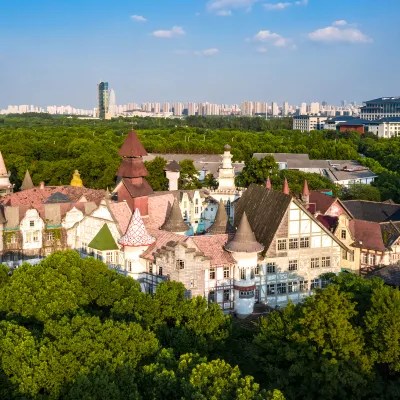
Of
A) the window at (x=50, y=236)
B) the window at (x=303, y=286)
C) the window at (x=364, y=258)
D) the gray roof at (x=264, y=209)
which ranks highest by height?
the gray roof at (x=264, y=209)

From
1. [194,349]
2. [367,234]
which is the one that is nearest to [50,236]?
[194,349]

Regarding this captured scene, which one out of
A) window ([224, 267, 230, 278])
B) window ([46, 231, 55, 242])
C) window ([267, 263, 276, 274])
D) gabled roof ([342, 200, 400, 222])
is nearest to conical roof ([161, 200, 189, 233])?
window ([224, 267, 230, 278])

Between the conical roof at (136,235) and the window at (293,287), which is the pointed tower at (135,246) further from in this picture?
the window at (293,287)

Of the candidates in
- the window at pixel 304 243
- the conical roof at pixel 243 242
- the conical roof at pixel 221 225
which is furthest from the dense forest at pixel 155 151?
the conical roof at pixel 243 242

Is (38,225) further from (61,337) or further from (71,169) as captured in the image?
(71,169)

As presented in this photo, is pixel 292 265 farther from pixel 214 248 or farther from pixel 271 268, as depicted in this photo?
pixel 214 248

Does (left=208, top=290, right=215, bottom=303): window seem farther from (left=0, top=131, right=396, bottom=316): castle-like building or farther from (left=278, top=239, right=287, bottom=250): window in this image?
(left=278, top=239, right=287, bottom=250): window
